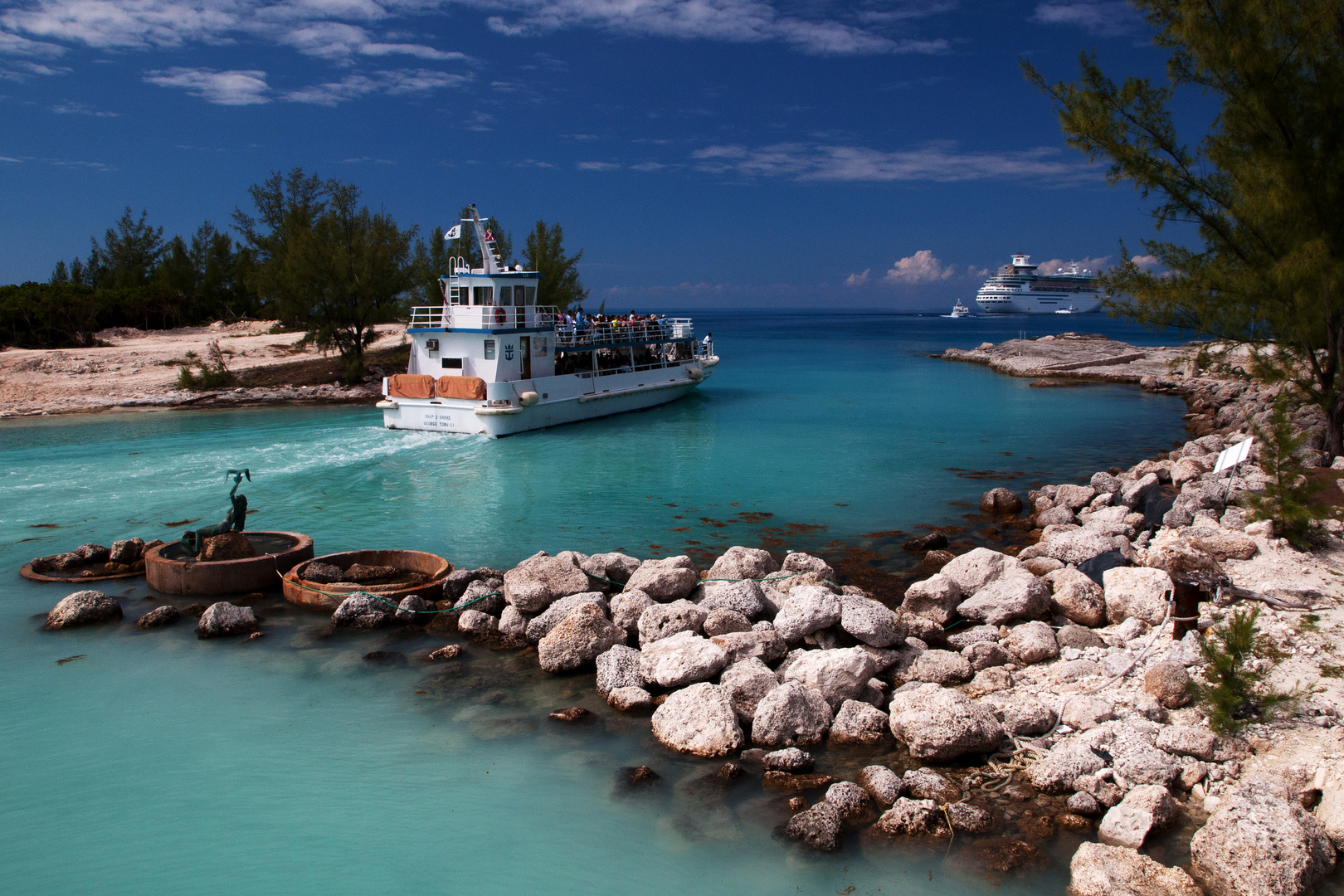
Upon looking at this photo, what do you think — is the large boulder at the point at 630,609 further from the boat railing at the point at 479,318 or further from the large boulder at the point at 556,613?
the boat railing at the point at 479,318

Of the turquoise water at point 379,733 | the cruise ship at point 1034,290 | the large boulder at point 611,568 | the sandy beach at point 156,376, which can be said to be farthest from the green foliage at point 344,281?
the cruise ship at point 1034,290

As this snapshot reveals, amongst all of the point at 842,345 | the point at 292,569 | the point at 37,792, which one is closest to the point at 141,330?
the point at 292,569

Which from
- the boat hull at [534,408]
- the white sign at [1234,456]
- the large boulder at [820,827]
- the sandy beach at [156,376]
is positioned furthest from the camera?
the sandy beach at [156,376]

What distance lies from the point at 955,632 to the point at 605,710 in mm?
4345

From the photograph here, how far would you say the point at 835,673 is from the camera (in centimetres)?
805

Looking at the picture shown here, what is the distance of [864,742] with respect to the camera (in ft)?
24.6

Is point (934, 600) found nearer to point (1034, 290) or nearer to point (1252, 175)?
point (1252, 175)

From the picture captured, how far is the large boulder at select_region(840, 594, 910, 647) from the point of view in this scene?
28.6ft

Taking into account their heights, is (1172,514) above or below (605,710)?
above

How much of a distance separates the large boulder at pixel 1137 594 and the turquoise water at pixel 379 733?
391 centimetres

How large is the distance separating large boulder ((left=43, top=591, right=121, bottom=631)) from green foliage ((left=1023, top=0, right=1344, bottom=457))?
55.1ft

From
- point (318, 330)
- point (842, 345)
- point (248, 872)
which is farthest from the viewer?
point (842, 345)

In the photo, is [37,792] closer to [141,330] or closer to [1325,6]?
[1325,6]

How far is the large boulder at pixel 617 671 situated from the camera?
8578mm
